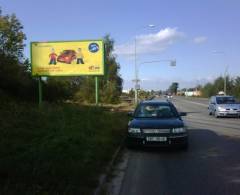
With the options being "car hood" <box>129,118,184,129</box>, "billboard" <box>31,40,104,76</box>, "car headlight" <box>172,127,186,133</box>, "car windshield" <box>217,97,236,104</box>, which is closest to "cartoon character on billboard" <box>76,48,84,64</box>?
"billboard" <box>31,40,104,76</box>

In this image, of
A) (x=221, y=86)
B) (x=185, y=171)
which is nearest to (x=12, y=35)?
(x=185, y=171)

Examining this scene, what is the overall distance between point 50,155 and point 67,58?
66.1 feet

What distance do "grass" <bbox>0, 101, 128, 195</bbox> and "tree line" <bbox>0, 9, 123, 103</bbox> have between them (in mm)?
10584

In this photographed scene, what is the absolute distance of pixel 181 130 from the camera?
43.1ft

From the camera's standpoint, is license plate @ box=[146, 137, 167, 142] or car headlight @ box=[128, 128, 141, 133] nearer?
license plate @ box=[146, 137, 167, 142]

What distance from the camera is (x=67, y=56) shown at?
2917cm

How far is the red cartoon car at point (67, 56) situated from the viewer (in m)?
29.0

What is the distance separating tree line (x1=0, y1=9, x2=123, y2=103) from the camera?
89.5ft

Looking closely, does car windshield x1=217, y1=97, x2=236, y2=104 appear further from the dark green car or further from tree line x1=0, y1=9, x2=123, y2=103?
the dark green car

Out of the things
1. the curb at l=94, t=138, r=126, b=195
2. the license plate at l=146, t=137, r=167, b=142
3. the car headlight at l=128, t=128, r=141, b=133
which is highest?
the car headlight at l=128, t=128, r=141, b=133

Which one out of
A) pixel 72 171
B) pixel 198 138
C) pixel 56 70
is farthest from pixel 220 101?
pixel 72 171

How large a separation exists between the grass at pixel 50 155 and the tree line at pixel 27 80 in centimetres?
1058

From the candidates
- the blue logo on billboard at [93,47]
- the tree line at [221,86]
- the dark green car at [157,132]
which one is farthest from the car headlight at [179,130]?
the tree line at [221,86]

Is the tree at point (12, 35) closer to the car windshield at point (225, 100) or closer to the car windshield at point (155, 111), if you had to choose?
the car windshield at point (225, 100)
